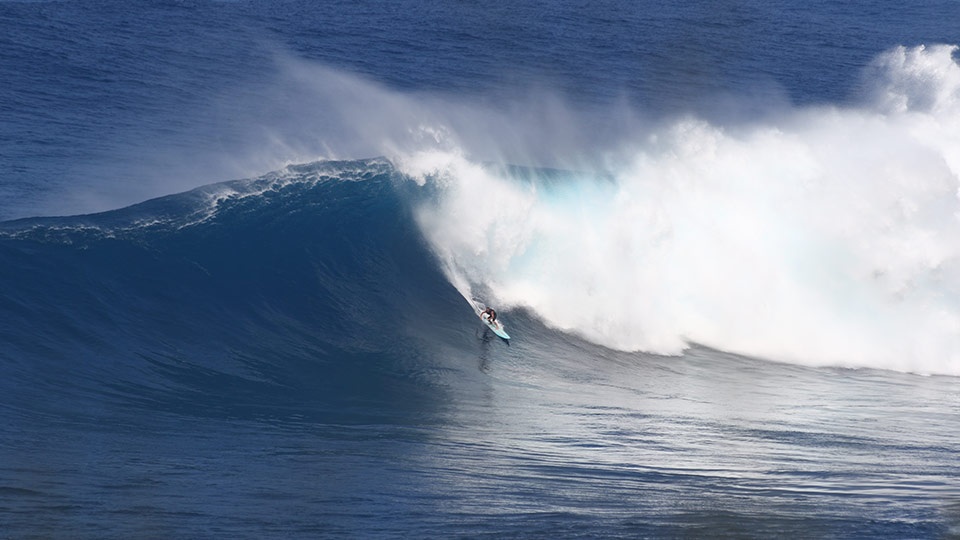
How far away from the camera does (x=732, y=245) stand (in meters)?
26.3

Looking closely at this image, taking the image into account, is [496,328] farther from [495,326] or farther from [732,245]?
[732,245]

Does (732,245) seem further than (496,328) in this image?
Yes

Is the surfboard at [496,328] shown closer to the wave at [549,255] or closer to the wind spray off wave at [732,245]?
the wave at [549,255]

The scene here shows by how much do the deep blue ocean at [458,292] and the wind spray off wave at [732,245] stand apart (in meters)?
0.08

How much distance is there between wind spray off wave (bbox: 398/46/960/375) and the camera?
79.2 ft

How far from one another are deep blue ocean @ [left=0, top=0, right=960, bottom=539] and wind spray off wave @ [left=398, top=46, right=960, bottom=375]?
0.08 m

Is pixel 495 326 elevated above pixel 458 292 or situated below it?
below

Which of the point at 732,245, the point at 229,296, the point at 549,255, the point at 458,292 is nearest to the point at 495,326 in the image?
Answer: the point at 458,292

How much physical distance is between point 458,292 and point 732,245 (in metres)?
6.91

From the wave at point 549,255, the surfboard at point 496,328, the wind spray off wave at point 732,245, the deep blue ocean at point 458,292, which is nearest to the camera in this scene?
the deep blue ocean at point 458,292

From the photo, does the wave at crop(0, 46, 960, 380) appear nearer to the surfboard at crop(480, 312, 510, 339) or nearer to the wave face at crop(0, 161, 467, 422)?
the wave face at crop(0, 161, 467, 422)

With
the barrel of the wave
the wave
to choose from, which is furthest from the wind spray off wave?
the barrel of the wave

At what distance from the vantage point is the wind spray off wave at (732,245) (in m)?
24.1

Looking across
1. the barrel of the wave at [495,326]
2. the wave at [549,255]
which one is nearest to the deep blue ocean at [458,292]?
→ the wave at [549,255]
